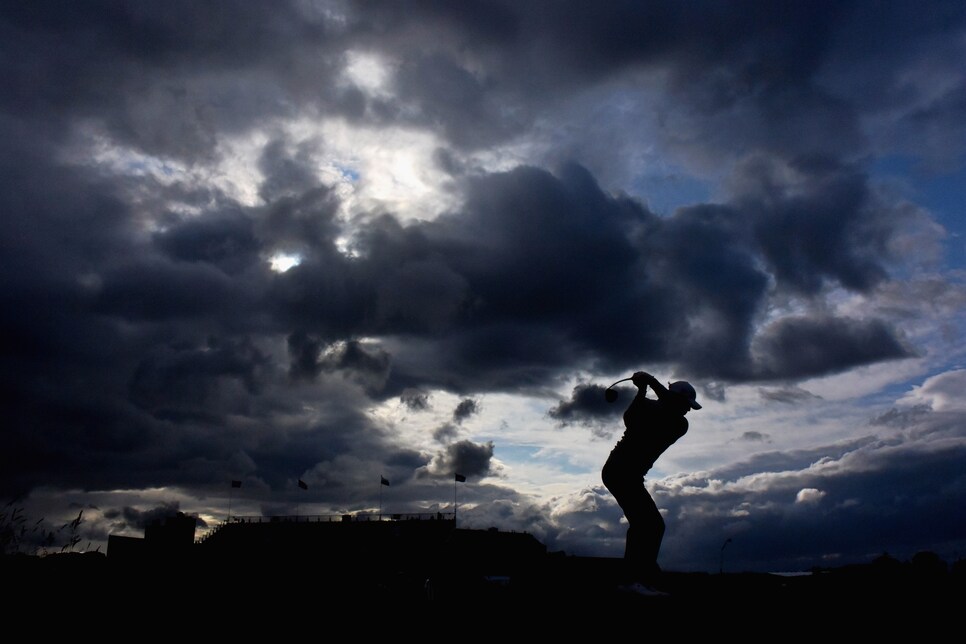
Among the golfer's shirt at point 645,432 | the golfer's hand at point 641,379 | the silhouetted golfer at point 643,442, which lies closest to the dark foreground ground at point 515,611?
the silhouetted golfer at point 643,442

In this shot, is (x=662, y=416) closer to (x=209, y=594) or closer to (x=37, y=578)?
(x=209, y=594)

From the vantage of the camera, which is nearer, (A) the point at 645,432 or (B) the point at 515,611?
(B) the point at 515,611

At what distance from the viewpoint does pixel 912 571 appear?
1878cm

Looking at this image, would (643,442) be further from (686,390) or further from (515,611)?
(515,611)

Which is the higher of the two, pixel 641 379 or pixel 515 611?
pixel 641 379

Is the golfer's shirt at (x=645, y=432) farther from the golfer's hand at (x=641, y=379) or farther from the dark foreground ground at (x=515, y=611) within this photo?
the dark foreground ground at (x=515, y=611)

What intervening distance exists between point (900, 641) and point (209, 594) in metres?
15.5

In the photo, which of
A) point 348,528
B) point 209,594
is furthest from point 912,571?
point 348,528

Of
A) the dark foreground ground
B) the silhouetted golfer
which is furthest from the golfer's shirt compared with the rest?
the dark foreground ground

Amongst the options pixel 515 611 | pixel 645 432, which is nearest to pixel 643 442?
pixel 645 432

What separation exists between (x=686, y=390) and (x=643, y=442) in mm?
1749

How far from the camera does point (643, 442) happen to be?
66.6 feet

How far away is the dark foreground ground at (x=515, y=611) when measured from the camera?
516 inches

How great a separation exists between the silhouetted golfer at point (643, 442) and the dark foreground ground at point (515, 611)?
6.61ft
